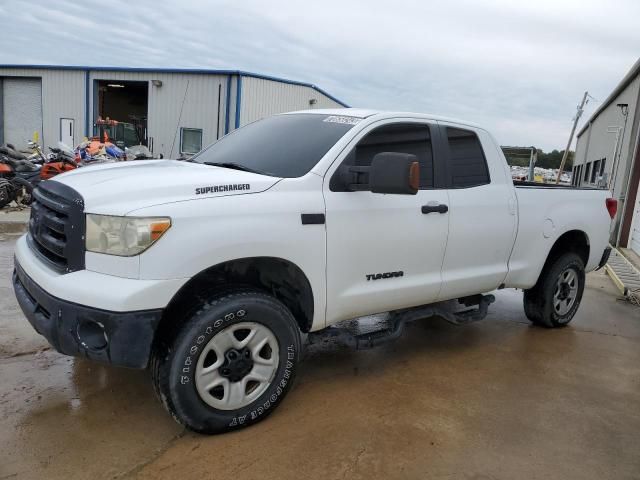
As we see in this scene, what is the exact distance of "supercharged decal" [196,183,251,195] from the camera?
9.42ft

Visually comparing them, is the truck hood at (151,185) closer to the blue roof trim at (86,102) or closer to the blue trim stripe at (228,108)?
the blue trim stripe at (228,108)

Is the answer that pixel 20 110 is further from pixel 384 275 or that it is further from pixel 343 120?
pixel 384 275

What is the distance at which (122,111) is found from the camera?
26672mm

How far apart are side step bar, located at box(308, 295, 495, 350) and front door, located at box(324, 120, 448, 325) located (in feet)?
0.55

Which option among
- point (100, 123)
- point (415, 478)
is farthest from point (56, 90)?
point (415, 478)

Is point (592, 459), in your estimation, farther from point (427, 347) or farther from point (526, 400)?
point (427, 347)

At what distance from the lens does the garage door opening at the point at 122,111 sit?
70.5 feet

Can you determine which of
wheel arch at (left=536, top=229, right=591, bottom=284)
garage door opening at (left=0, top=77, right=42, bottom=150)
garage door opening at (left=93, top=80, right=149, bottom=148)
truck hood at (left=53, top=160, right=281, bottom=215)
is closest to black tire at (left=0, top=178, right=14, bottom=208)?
truck hood at (left=53, top=160, right=281, bottom=215)

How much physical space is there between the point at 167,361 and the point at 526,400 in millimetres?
2567

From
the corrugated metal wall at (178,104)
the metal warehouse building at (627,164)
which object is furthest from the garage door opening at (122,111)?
the metal warehouse building at (627,164)

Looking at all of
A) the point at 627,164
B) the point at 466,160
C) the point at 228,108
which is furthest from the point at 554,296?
the point at 228,108

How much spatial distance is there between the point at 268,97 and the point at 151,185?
19.0 metres

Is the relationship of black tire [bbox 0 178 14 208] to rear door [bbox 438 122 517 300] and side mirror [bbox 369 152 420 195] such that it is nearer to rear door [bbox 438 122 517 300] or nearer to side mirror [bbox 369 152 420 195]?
rear door [bbox 438 122 517 300]

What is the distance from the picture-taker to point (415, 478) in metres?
2.77
